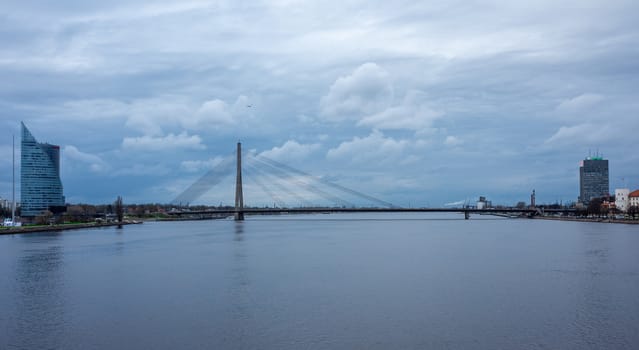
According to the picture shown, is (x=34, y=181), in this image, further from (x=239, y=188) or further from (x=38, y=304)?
(x=38, y=304)

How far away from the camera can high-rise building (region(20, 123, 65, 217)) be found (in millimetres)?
59594

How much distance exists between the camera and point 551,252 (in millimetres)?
20562

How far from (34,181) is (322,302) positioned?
57.3 metres

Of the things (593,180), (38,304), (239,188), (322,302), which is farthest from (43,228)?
(593,180)

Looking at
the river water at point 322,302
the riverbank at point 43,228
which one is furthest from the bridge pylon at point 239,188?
the river water at point 322,302

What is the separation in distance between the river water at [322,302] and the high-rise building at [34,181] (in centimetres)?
4472

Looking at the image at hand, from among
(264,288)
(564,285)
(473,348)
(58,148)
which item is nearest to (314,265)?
(264,288)

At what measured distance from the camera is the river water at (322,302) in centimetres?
828

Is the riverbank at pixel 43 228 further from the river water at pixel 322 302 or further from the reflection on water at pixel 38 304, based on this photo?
the reflection on water at pixel 38 304

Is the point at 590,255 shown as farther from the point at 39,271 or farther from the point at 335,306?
the point at 39,271

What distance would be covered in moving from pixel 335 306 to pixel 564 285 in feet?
18.5

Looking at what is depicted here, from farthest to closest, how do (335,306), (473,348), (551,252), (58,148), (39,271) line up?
(58,148) → (551,252) → (39,271) → (335,306) → (473,348)

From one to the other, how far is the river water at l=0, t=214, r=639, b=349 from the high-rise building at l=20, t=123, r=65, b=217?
1760 inches

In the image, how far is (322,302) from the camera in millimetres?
10781
